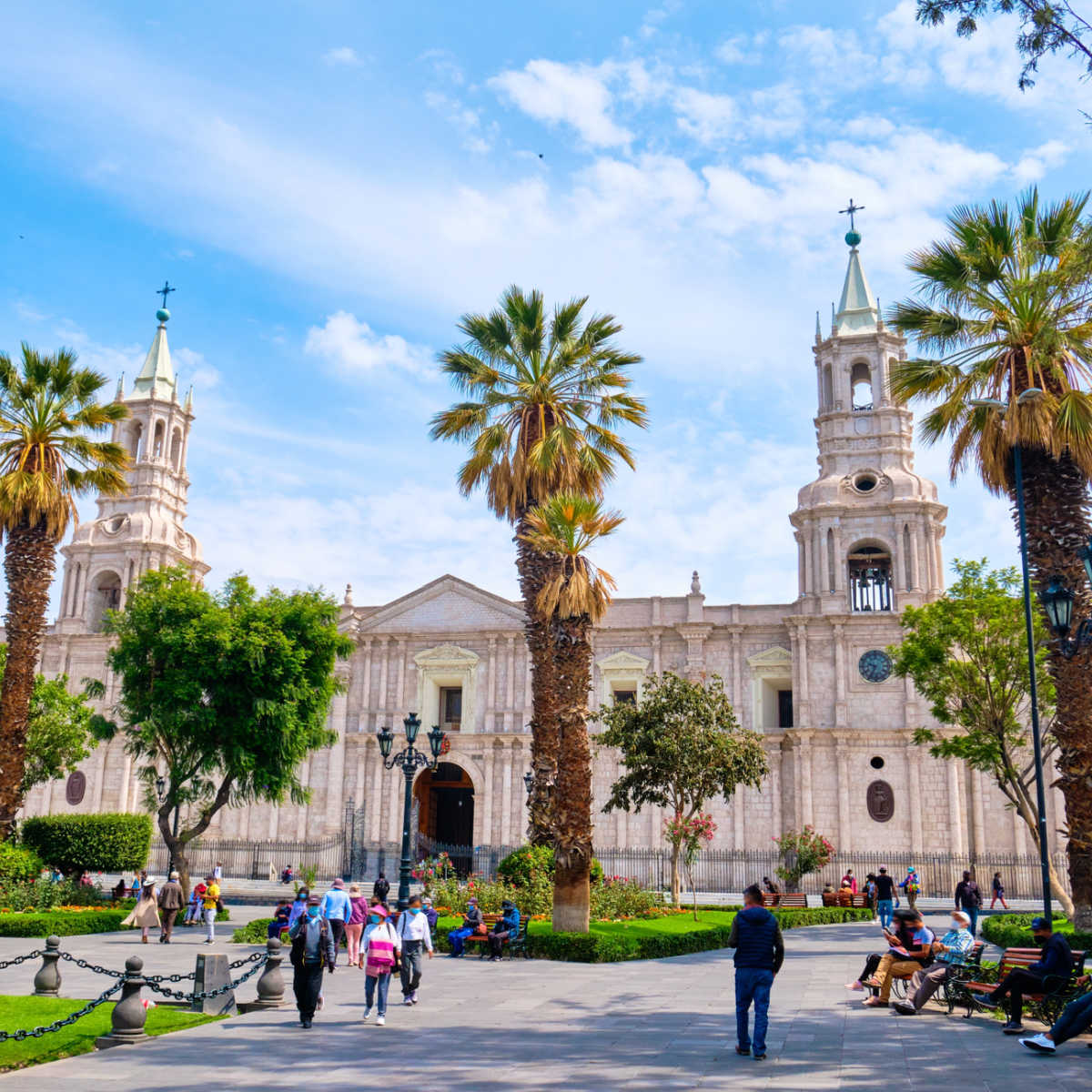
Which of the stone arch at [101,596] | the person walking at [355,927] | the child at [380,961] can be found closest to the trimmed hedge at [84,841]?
the person walking at [355,927]

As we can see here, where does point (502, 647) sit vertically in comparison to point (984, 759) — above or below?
above

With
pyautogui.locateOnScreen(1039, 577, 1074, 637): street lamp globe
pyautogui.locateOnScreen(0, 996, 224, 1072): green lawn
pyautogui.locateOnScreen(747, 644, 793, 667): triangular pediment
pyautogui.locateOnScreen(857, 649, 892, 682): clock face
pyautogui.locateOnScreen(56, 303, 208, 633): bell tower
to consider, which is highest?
pyautogui.locateOnScreen(56, 303, 208, 633): bell tower

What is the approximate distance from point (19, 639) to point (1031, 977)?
20928mm

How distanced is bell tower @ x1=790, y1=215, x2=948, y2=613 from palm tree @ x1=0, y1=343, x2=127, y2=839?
24672 mm

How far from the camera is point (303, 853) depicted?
134 feet

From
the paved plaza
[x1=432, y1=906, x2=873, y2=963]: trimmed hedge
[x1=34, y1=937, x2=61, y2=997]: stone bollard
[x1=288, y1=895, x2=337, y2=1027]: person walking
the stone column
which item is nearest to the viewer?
the paved plaza

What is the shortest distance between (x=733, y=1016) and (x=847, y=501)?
29.7 metres

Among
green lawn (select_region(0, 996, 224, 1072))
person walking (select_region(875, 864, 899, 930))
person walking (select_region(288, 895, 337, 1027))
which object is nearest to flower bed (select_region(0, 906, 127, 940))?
green lawn (select_region(0, 996, 224, 1072))

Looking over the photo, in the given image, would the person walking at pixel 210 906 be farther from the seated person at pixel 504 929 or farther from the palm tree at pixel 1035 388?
the palm tree at pixel 1035 388

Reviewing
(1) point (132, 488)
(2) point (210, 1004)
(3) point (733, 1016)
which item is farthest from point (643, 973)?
(1) point (132, 488)

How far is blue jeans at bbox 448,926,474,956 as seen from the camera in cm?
1917

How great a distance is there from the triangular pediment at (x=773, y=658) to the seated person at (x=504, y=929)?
22974 mm

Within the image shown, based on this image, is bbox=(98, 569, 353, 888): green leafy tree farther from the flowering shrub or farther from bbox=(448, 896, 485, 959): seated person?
the flowering shrub

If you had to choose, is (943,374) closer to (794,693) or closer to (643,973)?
(643,973)
